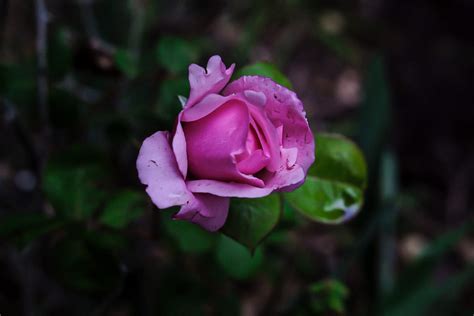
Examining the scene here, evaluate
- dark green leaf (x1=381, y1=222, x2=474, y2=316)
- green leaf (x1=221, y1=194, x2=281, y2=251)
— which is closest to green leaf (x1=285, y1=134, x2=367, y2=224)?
green leaf (x1=221, y1=194, x2=281, y2=251)

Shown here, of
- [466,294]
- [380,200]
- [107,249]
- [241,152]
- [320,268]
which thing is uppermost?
[241,152]

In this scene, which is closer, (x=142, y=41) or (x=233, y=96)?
(x=233, y=96)

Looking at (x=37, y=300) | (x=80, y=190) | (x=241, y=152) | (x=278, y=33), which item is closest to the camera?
(x=241, y=152)

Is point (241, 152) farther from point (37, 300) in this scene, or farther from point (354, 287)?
point (354, 287)

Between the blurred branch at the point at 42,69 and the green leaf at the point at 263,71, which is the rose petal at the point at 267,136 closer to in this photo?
the green leaf at the point at 263,71

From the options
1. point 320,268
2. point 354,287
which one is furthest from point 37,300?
point 354,287

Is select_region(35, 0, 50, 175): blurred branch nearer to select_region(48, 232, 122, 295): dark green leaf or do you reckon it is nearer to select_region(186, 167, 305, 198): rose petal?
select_region(48, 232, 122, 295): dark green leaf

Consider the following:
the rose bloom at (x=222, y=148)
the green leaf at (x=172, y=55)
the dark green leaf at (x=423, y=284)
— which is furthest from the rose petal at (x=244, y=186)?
the dark green leaf at (x=423, y=284)
